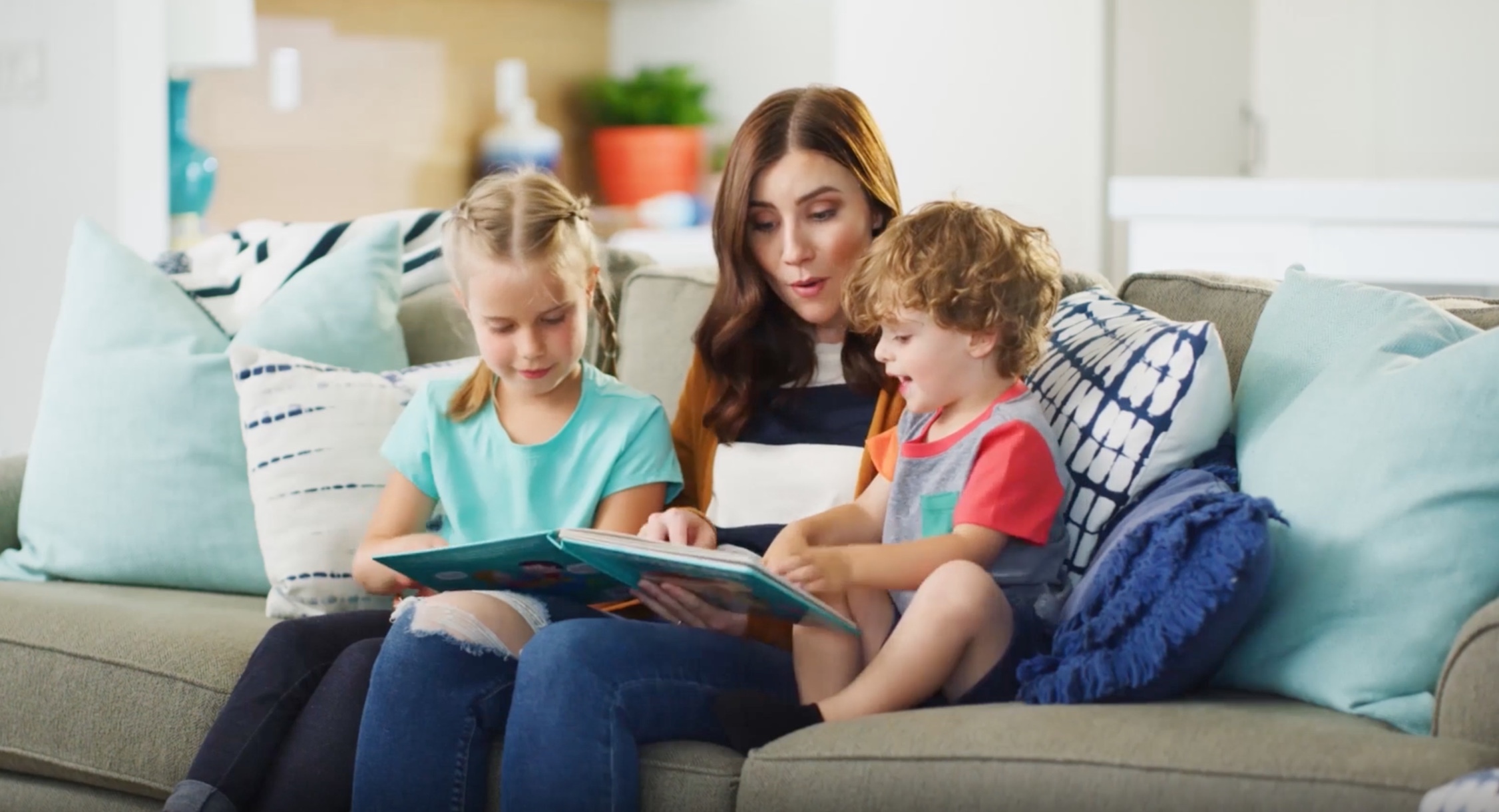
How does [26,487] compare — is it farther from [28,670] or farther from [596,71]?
[596,71]

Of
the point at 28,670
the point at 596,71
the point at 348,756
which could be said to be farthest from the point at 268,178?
the point at 348,756

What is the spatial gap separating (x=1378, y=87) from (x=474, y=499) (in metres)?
2.91

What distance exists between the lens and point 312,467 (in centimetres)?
204

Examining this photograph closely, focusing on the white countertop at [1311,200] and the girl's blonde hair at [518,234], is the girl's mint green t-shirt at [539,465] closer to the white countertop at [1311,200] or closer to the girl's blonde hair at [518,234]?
the girl's blonde hair at [518,234]

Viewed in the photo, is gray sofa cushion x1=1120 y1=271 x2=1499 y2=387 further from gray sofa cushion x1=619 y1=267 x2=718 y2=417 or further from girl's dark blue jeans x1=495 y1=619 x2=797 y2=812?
girl's dark blue jeans x1=495 y1=619 x2=797 y2=812

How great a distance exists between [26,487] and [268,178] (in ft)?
6.30

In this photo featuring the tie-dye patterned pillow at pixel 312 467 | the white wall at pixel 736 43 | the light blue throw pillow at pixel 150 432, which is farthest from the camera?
the white wall at pixel 736 43

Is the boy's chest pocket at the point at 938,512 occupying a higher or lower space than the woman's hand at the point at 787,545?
higher

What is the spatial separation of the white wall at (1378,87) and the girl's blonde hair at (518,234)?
104 inches

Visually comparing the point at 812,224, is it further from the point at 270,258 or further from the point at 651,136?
the point at 651,136

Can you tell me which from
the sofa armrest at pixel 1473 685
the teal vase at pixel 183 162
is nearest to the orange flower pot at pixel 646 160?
the teal vase at pixel 183 162

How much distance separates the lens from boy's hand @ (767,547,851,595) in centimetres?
154

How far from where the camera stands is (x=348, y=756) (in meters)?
1.69

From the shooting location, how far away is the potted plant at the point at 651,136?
15.3 ft
